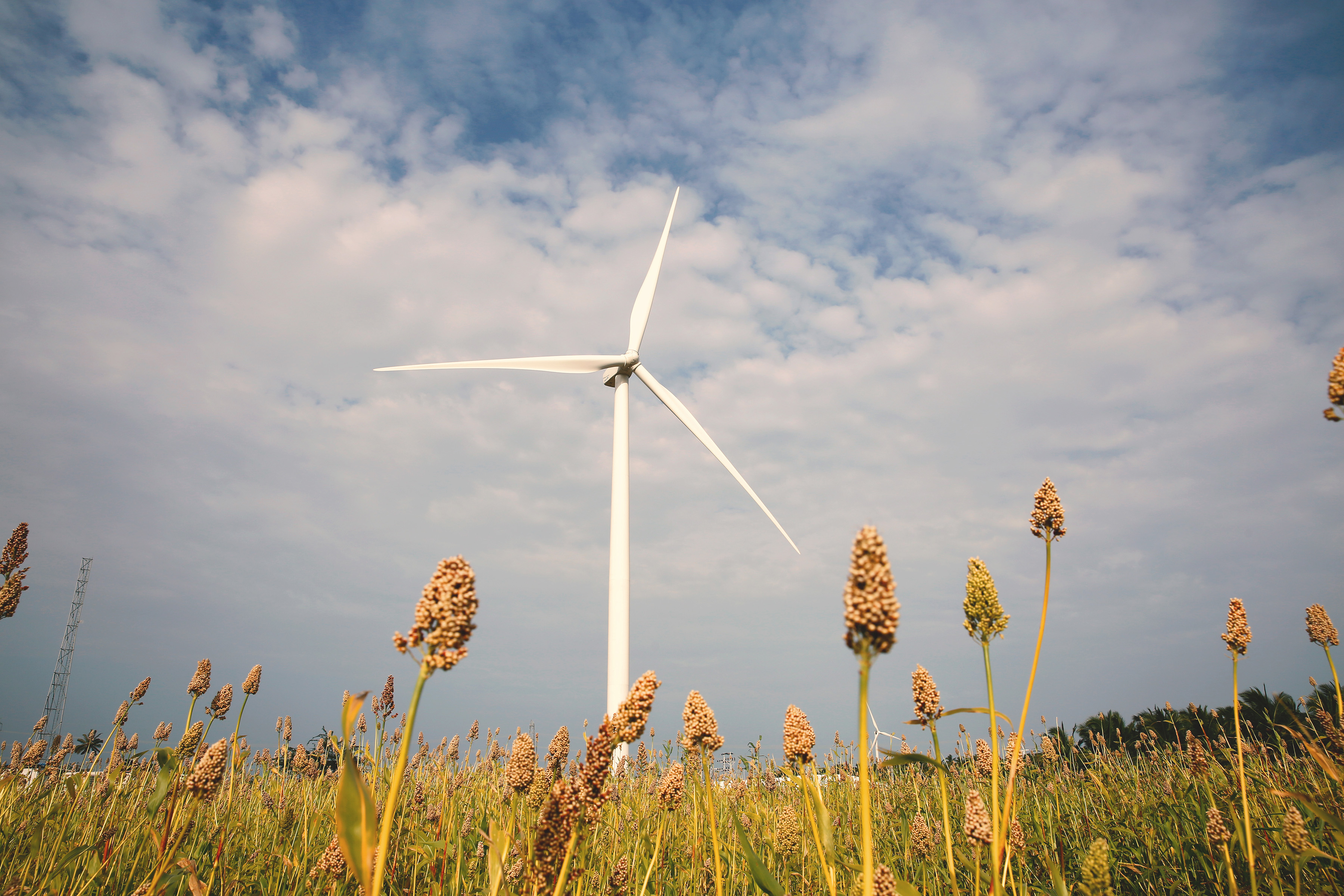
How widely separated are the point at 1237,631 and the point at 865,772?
14.2 feet

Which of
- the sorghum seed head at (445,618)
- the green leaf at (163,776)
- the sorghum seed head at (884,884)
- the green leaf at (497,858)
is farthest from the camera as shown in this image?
the green leaf at (163,776)

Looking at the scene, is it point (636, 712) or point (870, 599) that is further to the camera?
point (636, 712)

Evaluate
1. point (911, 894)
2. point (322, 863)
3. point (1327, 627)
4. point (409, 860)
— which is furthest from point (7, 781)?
point (1327, 627)

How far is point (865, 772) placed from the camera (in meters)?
2.18

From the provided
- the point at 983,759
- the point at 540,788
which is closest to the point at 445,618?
the point at 540,788

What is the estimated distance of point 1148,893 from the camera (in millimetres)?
5055

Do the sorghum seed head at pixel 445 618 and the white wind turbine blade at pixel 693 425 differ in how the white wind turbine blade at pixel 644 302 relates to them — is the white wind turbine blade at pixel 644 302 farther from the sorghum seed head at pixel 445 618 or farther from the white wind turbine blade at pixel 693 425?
the sorghum seed head at pixel 445 618

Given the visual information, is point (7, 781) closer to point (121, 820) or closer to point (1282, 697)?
point (121, 820)

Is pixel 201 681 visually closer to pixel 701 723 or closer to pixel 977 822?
pixel 701 723

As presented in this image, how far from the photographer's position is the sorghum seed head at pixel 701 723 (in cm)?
374

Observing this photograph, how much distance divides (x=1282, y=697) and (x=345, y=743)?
7.65 metres

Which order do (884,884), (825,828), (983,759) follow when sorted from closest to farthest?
(884,884) → (825,828) → (983,759)

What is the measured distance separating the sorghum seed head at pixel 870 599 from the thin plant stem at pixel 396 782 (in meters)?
1.50

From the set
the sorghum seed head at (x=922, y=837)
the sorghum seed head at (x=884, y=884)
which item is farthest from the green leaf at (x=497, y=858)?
the sorghum seed head at (x=922, y=837)
